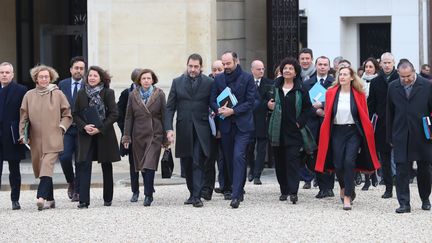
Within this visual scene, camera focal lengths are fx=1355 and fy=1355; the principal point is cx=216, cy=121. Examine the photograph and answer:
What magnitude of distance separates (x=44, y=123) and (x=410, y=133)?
4213 mm

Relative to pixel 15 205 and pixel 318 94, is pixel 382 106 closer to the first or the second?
pixel 318 94

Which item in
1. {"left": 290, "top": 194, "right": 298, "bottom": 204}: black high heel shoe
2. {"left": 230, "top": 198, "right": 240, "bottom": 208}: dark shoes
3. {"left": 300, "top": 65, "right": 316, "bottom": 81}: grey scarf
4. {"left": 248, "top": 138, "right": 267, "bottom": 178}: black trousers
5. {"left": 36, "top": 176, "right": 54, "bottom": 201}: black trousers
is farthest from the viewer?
{"left": 248, "top": 138, "right": 267, "bottom": 178}: black trousers

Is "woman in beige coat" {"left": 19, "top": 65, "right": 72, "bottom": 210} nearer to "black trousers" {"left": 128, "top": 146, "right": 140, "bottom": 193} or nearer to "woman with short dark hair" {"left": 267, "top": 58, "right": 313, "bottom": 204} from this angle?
"black trousers" {"left": 128, "top": 146, "right": 140, "bottom": 193}

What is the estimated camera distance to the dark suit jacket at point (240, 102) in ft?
52.2

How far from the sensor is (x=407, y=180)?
15125 millimetres

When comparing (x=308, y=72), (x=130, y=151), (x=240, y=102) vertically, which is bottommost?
(x=130, y=151)

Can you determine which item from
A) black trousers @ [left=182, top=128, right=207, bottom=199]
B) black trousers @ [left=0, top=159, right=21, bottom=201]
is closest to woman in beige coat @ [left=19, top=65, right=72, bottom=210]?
black trousers @ [left=0, top=159, right=21, bottom=201]

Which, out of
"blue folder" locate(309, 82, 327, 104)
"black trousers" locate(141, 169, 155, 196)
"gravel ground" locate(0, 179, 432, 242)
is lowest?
"gravel ground" locate(0, 179, 432, 242)

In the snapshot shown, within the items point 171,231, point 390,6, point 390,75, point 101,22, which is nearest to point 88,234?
point 171,231

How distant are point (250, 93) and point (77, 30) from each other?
1147cm

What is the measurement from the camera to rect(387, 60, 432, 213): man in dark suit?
49.4ft

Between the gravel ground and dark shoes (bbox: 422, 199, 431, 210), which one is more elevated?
dark shoes (bbox: 422, 199, 431, 210)

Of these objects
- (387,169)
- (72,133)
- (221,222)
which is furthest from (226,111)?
(387,169)

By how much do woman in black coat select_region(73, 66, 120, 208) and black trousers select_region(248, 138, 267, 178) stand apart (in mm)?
3086
